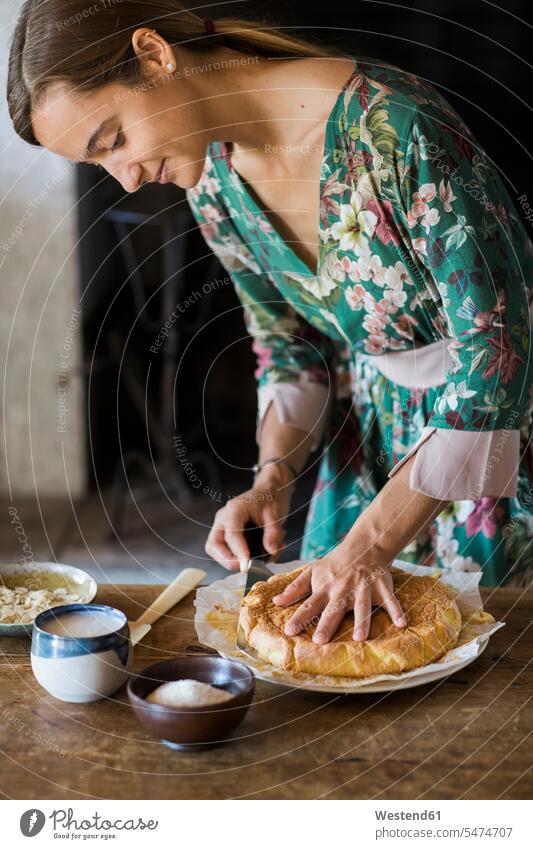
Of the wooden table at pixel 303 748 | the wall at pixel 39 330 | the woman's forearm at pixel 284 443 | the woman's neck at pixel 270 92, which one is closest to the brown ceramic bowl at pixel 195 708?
the wooden table at pixel 303 748

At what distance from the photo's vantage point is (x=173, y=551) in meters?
2.79

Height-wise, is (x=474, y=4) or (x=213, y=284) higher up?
(x=474, y=4)

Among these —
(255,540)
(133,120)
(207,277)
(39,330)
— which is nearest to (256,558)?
(255,540)

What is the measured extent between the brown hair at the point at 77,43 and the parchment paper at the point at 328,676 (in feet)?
1.80

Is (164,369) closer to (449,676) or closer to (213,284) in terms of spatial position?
(213,284)

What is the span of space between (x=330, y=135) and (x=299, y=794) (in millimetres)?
711

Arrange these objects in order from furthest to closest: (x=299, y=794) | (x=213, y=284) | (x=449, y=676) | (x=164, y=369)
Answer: (x=164, y=369) < (x=213, y=284) < (x=449, y=676) < (x=299, y=794)

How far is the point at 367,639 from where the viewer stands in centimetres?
78

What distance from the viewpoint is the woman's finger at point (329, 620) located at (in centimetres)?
78

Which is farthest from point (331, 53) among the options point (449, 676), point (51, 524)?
point (51, 524)

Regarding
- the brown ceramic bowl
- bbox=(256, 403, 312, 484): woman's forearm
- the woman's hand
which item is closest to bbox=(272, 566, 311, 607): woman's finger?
the woman's hand

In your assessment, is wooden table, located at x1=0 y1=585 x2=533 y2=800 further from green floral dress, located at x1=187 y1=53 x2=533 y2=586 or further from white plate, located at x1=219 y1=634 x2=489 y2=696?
green floral dress, located at x1=187 y1=53 x2=533 y2=586

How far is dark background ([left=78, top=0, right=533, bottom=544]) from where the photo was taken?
2451 mm

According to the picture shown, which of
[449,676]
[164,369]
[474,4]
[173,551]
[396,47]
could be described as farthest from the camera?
[164,369]
